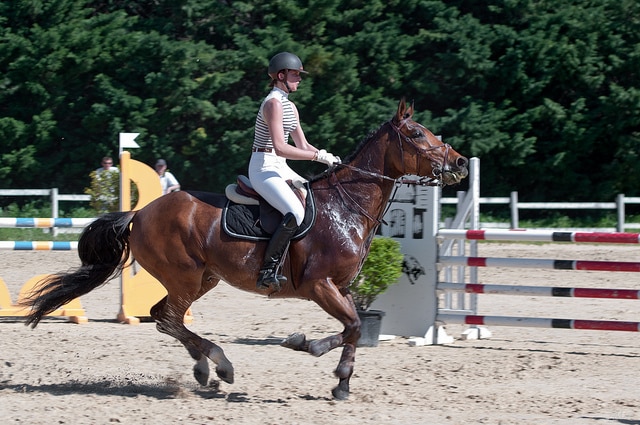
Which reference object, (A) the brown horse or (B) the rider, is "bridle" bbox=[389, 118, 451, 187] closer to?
(A) the brown horse

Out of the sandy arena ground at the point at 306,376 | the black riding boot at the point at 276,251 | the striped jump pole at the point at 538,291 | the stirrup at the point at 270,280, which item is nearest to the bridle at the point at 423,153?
the black riding boot at the point at 276,251

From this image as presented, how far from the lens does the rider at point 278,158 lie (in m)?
6.59

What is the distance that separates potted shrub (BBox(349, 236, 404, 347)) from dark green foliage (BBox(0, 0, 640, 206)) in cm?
1483

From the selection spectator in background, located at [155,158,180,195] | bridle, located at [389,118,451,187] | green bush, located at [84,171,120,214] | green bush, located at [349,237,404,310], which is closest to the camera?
bridle, located at [389,118,451,187]

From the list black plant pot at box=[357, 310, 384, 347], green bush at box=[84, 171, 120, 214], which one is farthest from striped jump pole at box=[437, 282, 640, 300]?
green bush at box=[84, 171, 120, 214]

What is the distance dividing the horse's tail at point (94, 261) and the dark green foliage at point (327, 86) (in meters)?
16.0

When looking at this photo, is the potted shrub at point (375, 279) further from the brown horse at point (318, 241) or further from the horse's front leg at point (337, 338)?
the horse's front leg at point (337, 338)

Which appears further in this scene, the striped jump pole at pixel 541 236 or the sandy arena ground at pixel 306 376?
the striped jump pole at pixel 541 236

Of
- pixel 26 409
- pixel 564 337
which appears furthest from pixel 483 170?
pixel 26 409

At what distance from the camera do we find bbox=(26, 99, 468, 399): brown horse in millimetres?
6707

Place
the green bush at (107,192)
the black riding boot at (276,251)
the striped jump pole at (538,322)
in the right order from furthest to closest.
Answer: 1. the green bush at (107,192)
2. the striped jump pole at (538,322)
3. the black riding boot at (276,251)

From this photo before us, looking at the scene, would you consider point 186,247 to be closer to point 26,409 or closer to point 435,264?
point 26,409

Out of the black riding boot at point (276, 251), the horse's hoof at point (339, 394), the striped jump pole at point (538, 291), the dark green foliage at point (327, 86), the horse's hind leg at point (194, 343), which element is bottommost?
the horse's hoof at point (339, 394)

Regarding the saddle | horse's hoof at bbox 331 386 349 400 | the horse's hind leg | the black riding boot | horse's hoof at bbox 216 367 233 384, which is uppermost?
the saddle
